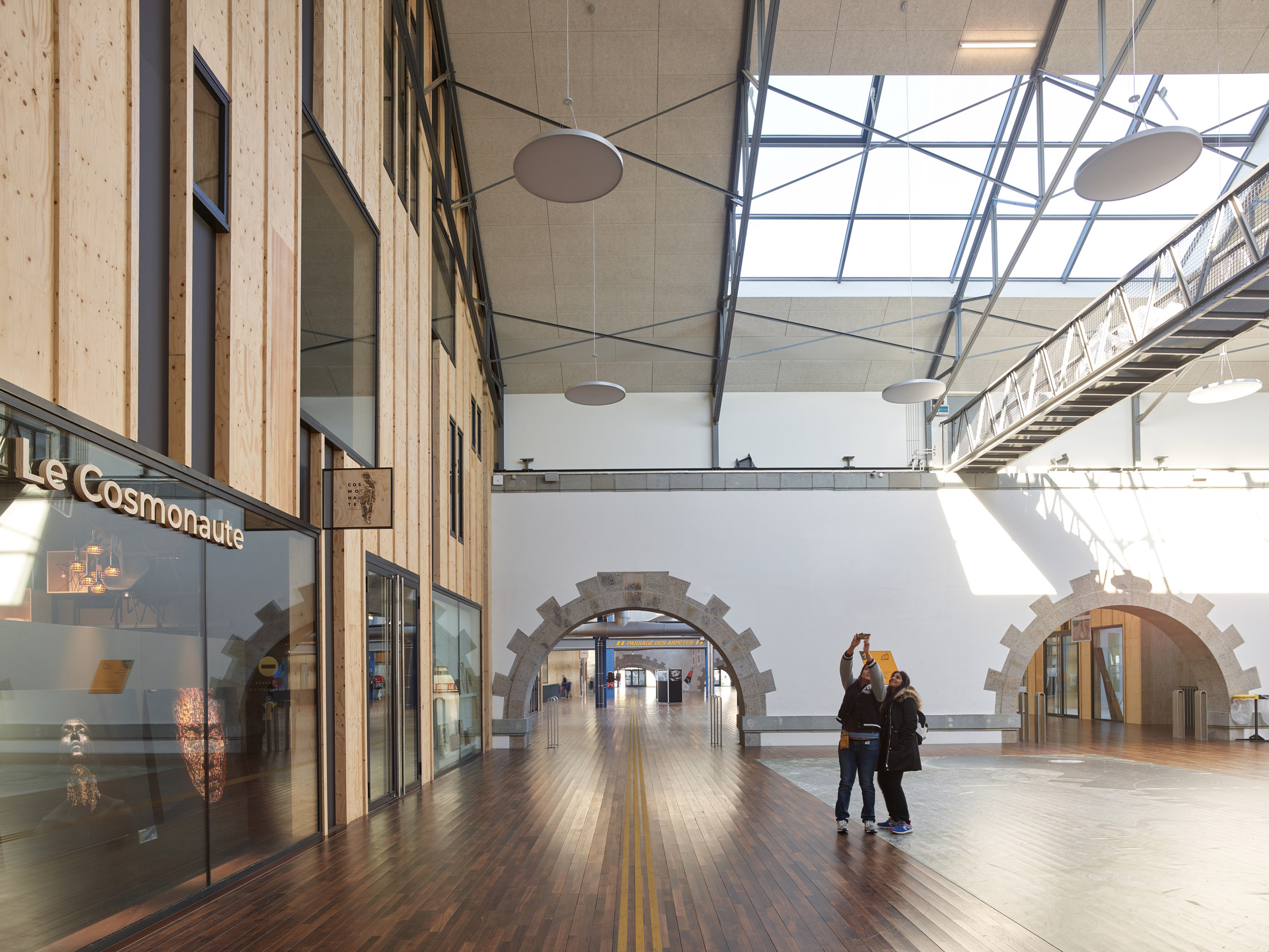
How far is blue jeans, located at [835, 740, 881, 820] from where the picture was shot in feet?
26.2

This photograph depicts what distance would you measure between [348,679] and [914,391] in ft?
32.6

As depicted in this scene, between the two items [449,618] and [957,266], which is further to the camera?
[957,266]

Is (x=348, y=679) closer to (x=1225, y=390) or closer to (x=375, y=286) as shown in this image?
(x=375, y=286)

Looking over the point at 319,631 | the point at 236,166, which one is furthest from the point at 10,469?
the point at 319,631

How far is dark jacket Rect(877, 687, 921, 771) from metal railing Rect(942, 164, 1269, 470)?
5.29 meters

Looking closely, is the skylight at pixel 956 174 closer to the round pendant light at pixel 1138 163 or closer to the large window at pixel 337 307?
the round pendant light at pixel 1138 163

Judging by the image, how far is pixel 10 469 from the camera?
385 centimetres

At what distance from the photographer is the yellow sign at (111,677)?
14.9 ft

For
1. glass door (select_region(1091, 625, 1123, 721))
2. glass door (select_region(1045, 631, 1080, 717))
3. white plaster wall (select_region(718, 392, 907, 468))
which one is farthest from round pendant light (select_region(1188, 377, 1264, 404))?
glass door (select_region(1045, 631, 1080, 717))

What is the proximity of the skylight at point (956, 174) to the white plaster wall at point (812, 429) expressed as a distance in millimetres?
2544

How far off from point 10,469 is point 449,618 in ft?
33.5

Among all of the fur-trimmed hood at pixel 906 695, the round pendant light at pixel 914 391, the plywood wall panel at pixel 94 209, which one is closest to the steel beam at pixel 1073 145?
the round pendant light at pixel 914 391

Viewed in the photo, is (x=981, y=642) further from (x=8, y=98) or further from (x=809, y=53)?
(x=8, y=98)

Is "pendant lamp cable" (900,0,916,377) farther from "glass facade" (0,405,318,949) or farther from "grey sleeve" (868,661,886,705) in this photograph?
"glass facade" (0,405,318,949)
